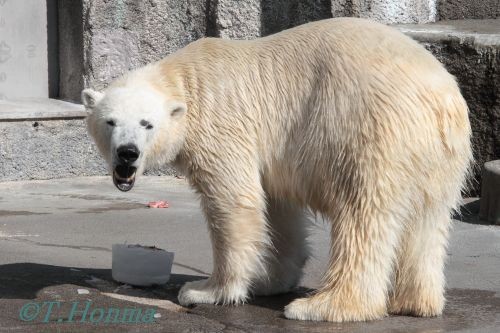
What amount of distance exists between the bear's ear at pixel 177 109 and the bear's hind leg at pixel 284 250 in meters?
0.60

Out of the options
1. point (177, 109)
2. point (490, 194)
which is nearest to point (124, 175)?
point (177, 109)

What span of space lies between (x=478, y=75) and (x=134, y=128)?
128 inches

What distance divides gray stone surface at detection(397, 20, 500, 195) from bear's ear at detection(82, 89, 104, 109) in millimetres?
3159

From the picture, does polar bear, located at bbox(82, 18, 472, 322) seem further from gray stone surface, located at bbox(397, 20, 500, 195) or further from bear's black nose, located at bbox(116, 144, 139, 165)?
gray stone surface, located at bbox(397, 20, 500, 195)

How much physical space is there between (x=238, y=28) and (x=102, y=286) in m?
3.61

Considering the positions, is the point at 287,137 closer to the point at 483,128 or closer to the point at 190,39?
the point at 483,128

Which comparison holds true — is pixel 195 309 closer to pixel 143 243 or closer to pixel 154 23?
pixel 143 243

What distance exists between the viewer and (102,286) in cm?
471

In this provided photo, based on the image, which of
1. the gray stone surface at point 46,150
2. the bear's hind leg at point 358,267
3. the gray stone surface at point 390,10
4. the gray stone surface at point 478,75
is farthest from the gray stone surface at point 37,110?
the bear's hind leg at point 358,267

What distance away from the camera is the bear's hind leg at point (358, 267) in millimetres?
4055

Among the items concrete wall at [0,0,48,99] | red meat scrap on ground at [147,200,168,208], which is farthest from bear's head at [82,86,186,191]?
concrete wall at [0,0,48,99]

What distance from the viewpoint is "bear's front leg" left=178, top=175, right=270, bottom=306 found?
4297 millimetres

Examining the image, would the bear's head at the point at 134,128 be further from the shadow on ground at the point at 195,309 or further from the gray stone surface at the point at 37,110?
the gray stone surface at the point at 37,110

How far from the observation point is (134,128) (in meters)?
4.21
